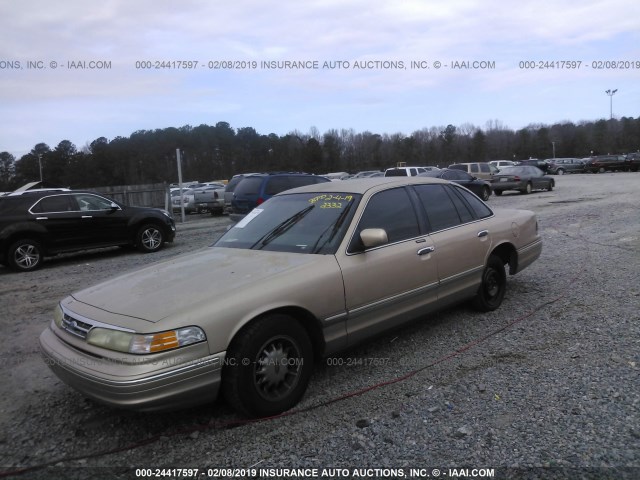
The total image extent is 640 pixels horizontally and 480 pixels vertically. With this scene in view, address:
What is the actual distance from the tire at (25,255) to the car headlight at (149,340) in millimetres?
8370

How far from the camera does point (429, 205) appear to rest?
4816 millimetres

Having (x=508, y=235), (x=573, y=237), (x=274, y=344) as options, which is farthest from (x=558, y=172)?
(x=274, y=344)

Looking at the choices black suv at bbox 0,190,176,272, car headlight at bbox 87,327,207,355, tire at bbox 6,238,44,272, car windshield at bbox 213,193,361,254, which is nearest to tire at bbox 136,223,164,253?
black suv at bbox 0,190,176,272

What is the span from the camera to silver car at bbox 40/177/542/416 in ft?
9.41

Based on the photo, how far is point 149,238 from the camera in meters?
11.6

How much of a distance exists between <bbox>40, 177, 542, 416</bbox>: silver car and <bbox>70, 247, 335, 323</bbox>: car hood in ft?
0.05

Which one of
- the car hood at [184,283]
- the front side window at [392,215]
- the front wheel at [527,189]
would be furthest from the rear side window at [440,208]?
the front wheel at [527,189]

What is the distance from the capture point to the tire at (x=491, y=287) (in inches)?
207

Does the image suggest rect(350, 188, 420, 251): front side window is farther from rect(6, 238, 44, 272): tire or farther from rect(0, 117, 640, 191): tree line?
rect(0, 117, 640, 191): tree line

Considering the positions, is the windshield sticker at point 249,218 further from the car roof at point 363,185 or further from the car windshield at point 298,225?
the car roof at point 363,185

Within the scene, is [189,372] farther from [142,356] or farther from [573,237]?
[573,237]

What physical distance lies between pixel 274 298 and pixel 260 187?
35.6 feet

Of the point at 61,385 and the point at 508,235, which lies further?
the point at 508,235

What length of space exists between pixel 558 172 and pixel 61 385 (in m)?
55.2
